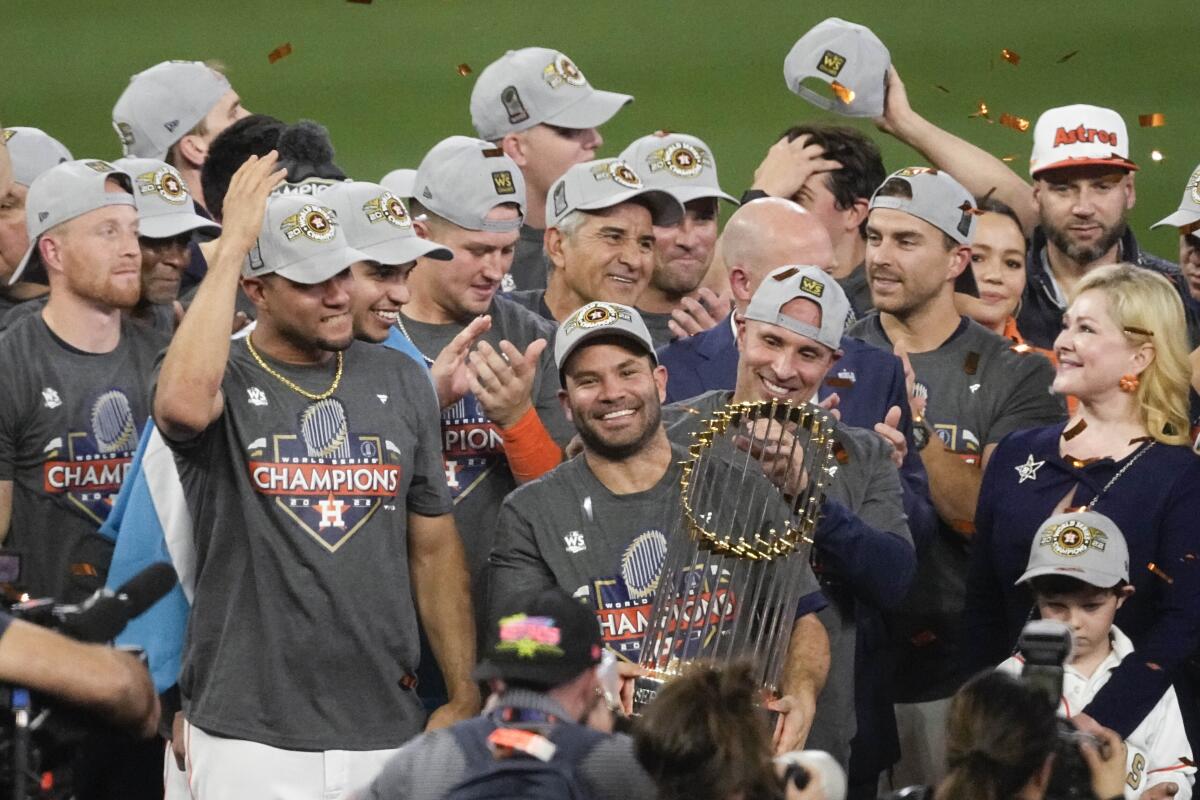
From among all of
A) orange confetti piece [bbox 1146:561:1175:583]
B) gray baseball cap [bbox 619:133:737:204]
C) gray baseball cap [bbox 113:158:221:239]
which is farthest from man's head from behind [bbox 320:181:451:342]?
orange confetti piece [bbox 1146:561:1175:583]

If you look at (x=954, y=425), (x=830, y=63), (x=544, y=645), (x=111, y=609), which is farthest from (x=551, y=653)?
(x=830, y=63)

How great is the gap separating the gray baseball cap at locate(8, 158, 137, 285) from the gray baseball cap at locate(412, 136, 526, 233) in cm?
64

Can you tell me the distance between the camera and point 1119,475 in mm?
4160

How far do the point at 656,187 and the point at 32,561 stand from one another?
158 centimetres

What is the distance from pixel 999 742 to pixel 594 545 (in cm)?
110

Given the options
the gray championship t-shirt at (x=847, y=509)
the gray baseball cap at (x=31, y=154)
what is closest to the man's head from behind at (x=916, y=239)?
the gray championship t-shirt at (x=847, y=509)

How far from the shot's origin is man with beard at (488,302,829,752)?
12.7 ft

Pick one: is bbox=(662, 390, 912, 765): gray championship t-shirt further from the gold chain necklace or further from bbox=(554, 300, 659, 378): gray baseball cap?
the gold chain necklace

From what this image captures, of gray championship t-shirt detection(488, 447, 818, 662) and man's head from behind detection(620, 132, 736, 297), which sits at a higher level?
man's head from behind detection(620, 132, 736, 297)

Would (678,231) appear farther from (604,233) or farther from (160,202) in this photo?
(160,202)

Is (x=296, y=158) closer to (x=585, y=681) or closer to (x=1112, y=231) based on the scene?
(x=1112, y=231)

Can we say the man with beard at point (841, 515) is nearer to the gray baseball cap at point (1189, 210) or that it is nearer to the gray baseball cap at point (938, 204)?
the gray baseball cap at point (938, 204)

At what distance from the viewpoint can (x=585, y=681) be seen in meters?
2.92

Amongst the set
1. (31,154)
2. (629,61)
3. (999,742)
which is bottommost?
(999,742)
